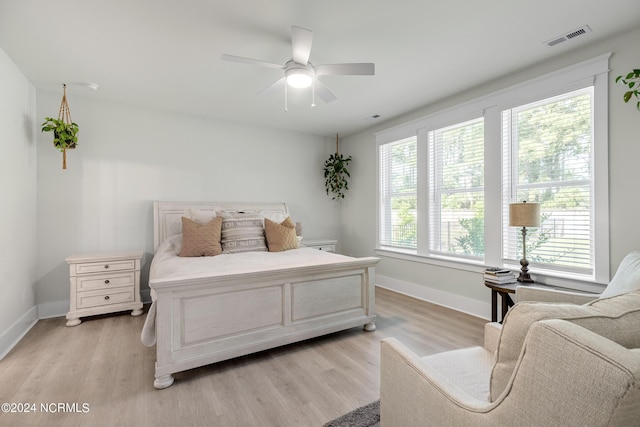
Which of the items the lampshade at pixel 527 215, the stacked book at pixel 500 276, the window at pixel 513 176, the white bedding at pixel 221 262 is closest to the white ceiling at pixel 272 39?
the window at pixel 513 176

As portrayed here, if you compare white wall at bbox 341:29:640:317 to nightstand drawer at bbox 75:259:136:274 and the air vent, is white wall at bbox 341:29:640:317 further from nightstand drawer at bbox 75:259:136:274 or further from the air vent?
nightstand drawer at bbox 75:259:136:274

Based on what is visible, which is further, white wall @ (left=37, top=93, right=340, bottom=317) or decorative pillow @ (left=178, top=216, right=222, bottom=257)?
white wall @ (left=37, top=93, right=340, bottom=317)

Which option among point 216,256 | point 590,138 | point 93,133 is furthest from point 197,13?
point 590,138

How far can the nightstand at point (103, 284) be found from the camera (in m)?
3.19

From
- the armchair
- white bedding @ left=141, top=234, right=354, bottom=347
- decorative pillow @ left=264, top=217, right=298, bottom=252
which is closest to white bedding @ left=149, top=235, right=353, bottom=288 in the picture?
white bedding @ left=141, top=234, right=354, bottom=347

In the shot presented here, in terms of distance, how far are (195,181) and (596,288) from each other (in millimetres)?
4610

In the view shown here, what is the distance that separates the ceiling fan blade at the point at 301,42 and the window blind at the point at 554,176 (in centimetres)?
224

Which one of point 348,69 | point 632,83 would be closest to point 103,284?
point 348,69

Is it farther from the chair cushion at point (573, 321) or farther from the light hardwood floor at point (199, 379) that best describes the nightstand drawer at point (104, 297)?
the chair cushion at point (573, 321)

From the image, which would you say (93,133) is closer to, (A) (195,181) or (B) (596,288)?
(A) (195,181)

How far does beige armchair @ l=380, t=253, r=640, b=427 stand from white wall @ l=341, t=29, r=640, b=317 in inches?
82.3

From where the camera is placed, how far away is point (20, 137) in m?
2.95

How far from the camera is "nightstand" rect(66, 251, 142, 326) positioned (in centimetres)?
319

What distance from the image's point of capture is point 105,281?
10.9 feet
